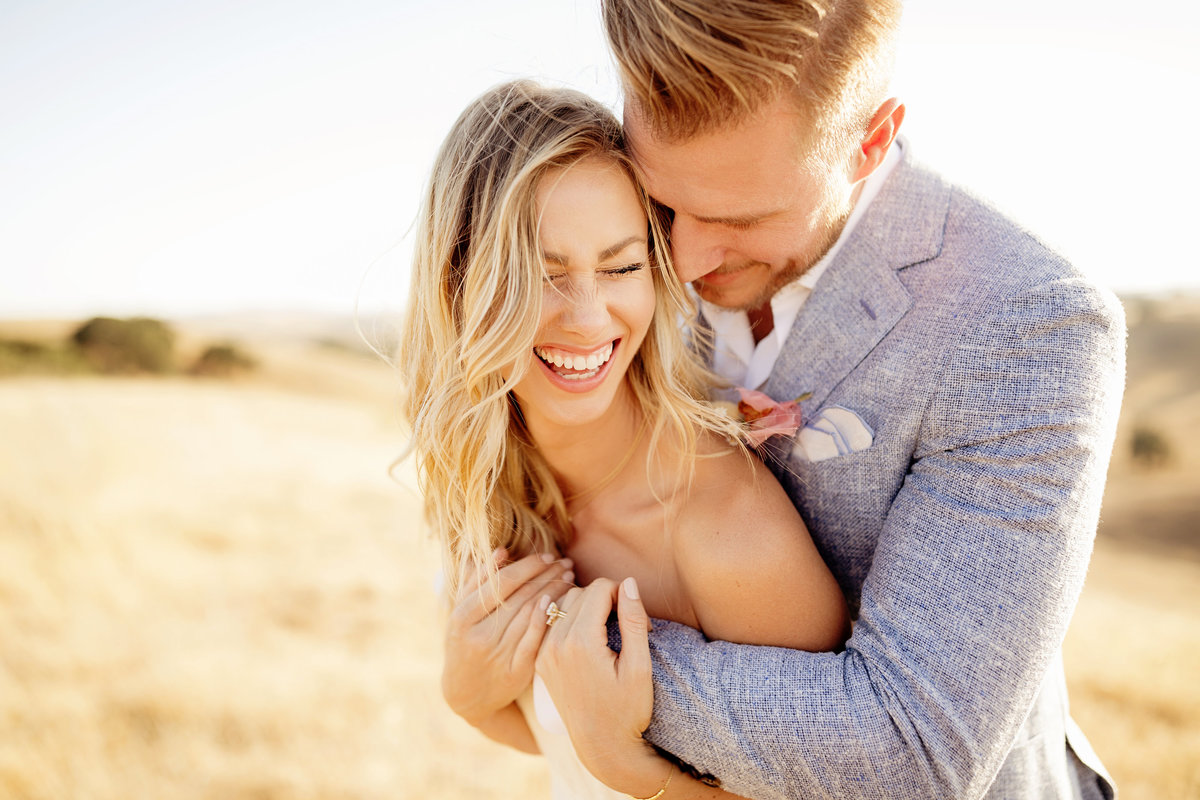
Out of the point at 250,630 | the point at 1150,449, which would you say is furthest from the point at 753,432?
the point at 1150,449

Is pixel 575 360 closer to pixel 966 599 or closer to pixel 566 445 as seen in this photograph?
pixel 566 445

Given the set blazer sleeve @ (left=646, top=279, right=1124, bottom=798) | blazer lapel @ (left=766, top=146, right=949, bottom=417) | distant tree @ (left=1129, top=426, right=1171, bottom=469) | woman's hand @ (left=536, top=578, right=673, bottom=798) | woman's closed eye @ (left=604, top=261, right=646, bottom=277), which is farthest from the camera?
distant tree @ (left=1129, top=426, right=1171, bottom=469)

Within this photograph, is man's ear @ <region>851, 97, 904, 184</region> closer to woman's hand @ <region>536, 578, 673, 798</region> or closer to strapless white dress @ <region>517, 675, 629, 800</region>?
woman's hand @ <region>536, 578, 673, 798</region>

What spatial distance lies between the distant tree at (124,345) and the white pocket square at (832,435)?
2175 cm

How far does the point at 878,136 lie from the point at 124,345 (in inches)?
891

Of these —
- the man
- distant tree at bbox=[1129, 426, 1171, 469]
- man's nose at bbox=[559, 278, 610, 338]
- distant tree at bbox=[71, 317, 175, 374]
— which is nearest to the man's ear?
the man

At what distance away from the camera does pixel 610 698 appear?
7.00 feet

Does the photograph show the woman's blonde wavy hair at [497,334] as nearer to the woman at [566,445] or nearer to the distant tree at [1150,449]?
the woman at [566,445]

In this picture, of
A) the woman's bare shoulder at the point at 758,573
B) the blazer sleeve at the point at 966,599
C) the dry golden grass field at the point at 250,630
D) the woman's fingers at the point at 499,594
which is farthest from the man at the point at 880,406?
the dry golden grass field at the point at 250,630

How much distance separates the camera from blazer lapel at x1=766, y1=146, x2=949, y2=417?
2.24 meters

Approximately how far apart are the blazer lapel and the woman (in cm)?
32

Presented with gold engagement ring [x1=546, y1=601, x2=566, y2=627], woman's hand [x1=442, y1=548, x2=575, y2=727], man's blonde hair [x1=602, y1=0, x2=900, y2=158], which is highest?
man's blonde hair [x1=602, y1=0, x2=900, y2=158]

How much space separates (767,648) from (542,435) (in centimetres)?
110

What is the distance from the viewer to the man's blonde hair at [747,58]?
6.61ft
